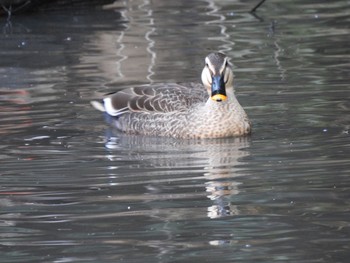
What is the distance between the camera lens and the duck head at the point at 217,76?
12320mm

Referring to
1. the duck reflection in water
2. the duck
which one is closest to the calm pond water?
the duck reflection in water

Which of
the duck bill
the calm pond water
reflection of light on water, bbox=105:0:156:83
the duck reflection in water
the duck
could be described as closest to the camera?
the calm pond water

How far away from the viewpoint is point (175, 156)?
11.4 m

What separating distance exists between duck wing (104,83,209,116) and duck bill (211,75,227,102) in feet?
1.75

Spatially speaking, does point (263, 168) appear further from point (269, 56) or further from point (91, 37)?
point (91, 37)

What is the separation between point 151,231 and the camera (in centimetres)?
838

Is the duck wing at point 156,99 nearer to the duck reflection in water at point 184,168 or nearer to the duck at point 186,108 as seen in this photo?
the duck at point 186,108

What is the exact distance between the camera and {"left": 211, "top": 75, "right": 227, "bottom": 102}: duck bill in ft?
40.2

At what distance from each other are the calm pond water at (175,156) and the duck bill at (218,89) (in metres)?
0.43

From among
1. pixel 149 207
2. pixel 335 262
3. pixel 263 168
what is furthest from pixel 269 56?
pixel 335 262

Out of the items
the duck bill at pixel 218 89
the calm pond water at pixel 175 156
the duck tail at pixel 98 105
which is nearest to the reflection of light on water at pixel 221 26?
the calm pond water at pixel 175 156

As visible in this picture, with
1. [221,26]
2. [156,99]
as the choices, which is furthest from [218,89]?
[221,26]

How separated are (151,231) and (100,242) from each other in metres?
0.39

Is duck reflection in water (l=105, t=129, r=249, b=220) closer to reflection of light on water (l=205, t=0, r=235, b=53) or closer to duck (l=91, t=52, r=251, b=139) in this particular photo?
duck (l=91, t=52, r=251, b=139)
